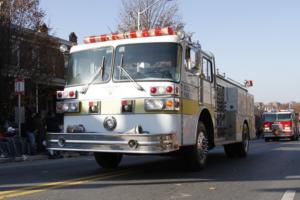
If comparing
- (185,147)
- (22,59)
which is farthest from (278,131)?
(185,147)

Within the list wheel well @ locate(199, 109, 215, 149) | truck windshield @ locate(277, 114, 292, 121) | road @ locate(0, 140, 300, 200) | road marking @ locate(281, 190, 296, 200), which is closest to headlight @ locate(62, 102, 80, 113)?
road @ locate(0, 140, 300, 200)

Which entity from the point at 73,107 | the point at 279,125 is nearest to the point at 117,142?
the point at 73,107

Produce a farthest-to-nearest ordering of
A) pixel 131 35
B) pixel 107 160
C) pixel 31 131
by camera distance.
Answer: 1. pixel 31 131
2. pixel 107 160
3. pixel 131 35

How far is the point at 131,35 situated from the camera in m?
9.38

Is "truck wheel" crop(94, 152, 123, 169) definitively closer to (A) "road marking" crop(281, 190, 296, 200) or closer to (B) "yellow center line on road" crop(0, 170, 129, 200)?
(B) "yellow center line on road" crop(0, 170, 129, 200)

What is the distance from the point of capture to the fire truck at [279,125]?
38.0 m

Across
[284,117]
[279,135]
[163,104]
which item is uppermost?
[163,104]

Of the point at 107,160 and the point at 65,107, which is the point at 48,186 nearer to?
the point at 65,107

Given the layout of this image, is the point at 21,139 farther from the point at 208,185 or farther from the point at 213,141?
the point at 208,185

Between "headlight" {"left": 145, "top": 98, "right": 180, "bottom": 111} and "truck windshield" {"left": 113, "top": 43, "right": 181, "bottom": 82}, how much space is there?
0.44 metres

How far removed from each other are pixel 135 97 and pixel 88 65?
4.59 ft

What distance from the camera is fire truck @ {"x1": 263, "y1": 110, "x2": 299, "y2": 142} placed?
37969 millimetres

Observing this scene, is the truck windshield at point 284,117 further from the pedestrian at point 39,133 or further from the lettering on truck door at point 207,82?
the lettering on truck door at point 207,82

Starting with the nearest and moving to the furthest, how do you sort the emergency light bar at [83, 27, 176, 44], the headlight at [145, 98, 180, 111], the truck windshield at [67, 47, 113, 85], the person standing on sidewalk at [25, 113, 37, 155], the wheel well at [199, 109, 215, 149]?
the headlight at [145, 98, 180, 111], the emergency light bar at [83, 27, 176, 44], the truck windshield at [67, 47, 113, 85], the wheel well at [199, 109, 215, 149], the person standing on sidewalk at [25, 113, 37, 155]
